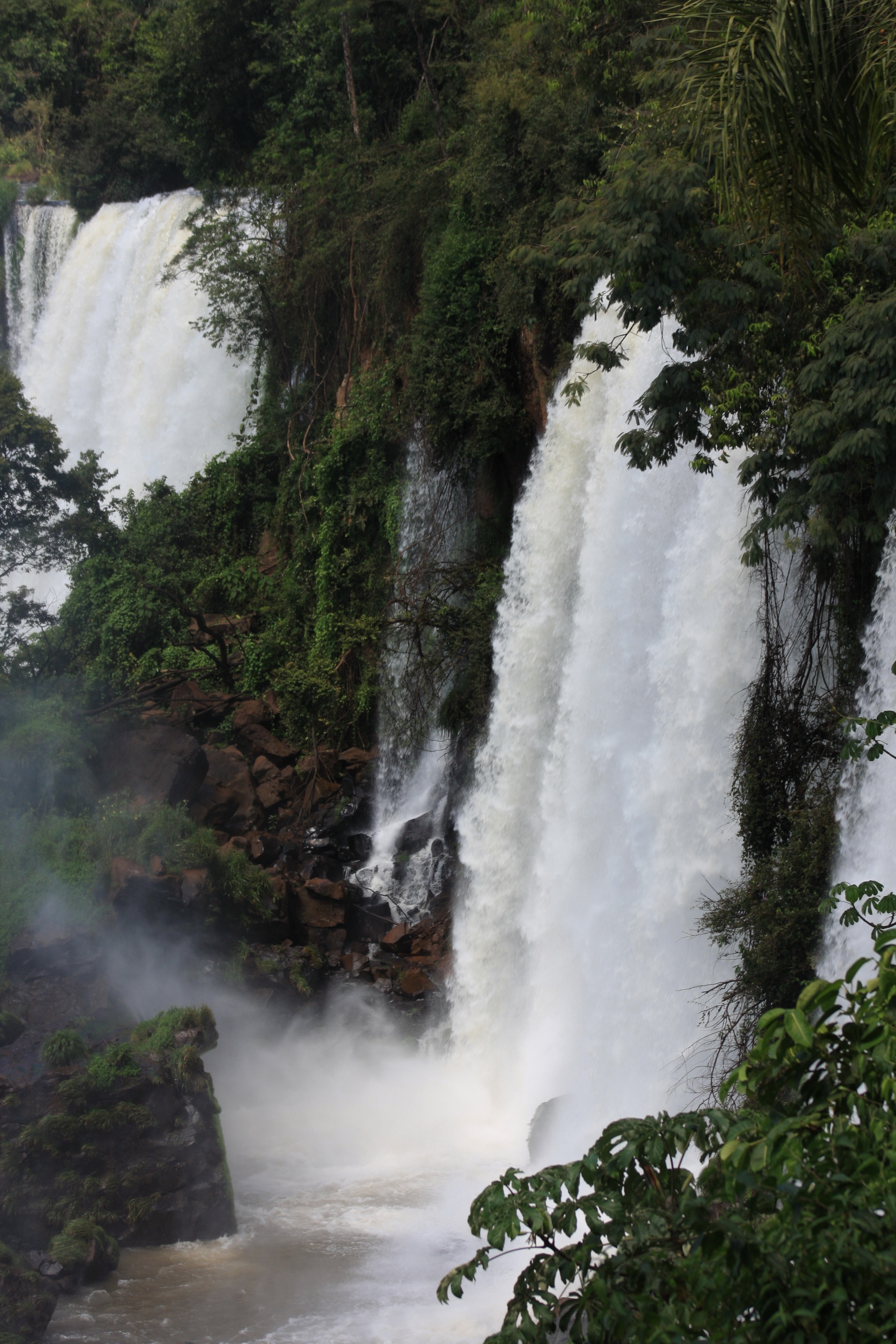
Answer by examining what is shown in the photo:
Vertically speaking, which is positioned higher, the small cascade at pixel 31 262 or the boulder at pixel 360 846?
the small cascade at pixel 31 262

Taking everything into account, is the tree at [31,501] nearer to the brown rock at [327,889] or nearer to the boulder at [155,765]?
the boulder at [155,765]

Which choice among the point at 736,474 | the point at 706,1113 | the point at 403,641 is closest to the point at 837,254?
the point at 736,474

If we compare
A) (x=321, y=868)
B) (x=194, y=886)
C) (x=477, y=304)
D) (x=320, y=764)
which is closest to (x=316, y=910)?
(x=321, y=868)

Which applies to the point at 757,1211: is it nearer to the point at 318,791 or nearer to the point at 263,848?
the point at 263,848

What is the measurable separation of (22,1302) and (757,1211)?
20.7 feet

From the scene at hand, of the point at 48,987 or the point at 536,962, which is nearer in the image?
the point at 48,987

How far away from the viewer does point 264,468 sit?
20609 millimetres

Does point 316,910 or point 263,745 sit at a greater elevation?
point 263,745

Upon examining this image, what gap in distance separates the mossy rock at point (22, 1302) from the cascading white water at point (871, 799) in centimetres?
539

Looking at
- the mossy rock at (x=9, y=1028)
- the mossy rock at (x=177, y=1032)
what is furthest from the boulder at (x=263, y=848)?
the mossy rock at (x=9, y=1028)

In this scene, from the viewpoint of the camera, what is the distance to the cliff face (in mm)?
8188

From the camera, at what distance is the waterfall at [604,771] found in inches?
330

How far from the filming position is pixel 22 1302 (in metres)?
6.89

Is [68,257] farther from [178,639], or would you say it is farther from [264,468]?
[178,639]
